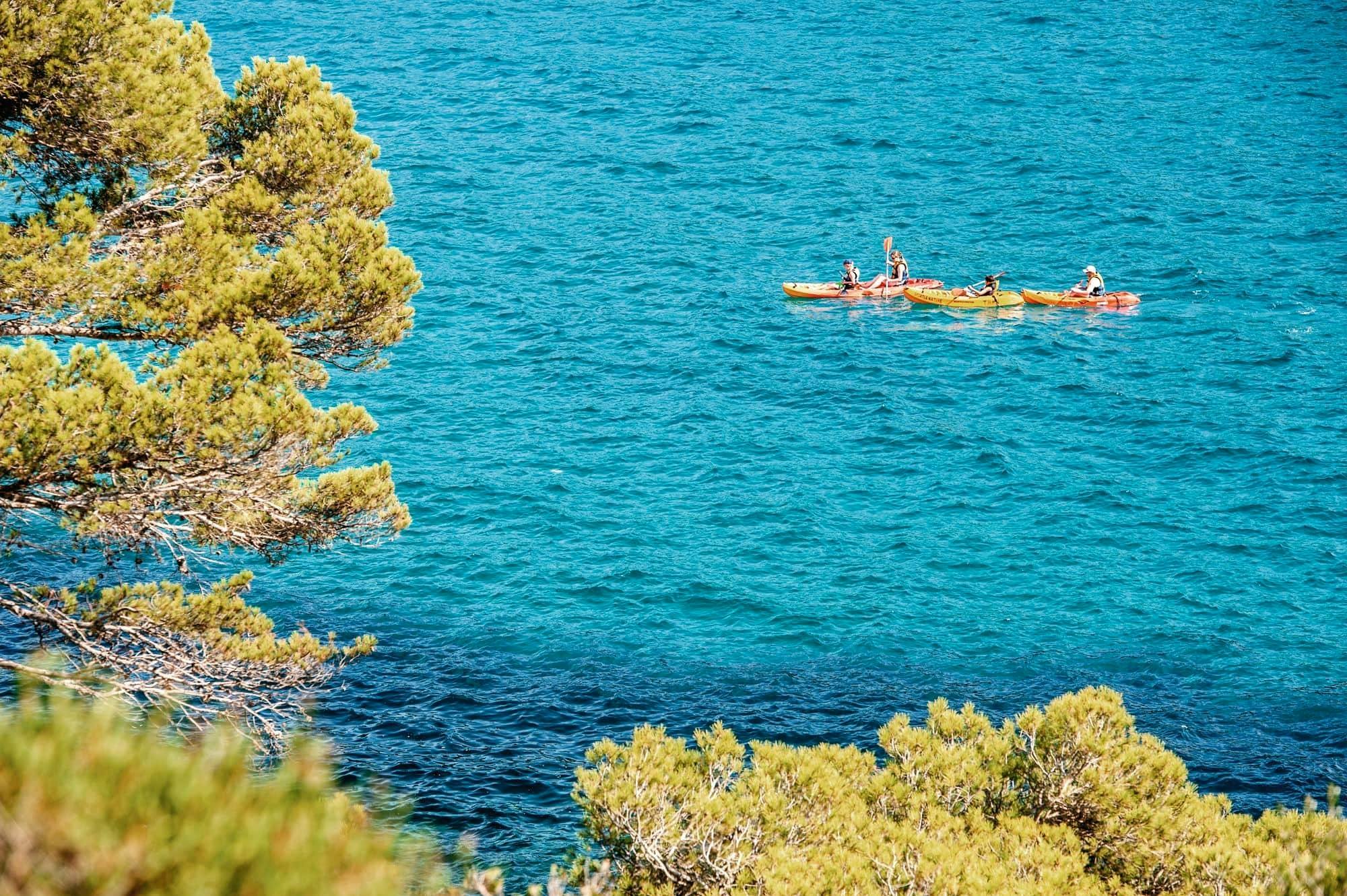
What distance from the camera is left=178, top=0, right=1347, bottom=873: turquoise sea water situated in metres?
24.6

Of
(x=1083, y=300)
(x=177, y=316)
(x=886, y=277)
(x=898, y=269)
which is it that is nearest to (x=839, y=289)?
(x=886, y=277)

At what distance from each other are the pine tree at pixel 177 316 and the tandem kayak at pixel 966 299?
3161cm

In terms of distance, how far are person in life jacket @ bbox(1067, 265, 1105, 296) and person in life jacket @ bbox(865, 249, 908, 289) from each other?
570 centimetres

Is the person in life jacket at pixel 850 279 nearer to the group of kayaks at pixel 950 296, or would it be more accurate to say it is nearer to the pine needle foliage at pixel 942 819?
the group of kayaks at pixel 950 296

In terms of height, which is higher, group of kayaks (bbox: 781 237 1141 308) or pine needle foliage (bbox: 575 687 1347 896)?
pine needle foliage (bbox: 575 687 1347 896)

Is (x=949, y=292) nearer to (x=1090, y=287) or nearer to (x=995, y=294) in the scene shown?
(x=995, y=294)

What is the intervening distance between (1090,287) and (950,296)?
481 centimetres

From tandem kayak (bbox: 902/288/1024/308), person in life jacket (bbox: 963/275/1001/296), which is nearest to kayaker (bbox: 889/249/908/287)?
tandem kayak (bbox: 902/288/1024/308)

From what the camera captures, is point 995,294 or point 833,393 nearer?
point 833,393

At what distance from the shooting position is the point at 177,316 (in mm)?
13742

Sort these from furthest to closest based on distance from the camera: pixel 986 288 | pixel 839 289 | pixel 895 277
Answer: pixel 895 277 < pixel 839 289 < pixel 986 288

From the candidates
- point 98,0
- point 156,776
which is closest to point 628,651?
point 98,0

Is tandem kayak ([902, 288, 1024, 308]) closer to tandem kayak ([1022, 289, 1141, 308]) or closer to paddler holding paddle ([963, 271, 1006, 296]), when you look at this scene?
paddler holding paddle ([963, 271, 1006, 296])

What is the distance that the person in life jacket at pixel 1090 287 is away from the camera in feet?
144
